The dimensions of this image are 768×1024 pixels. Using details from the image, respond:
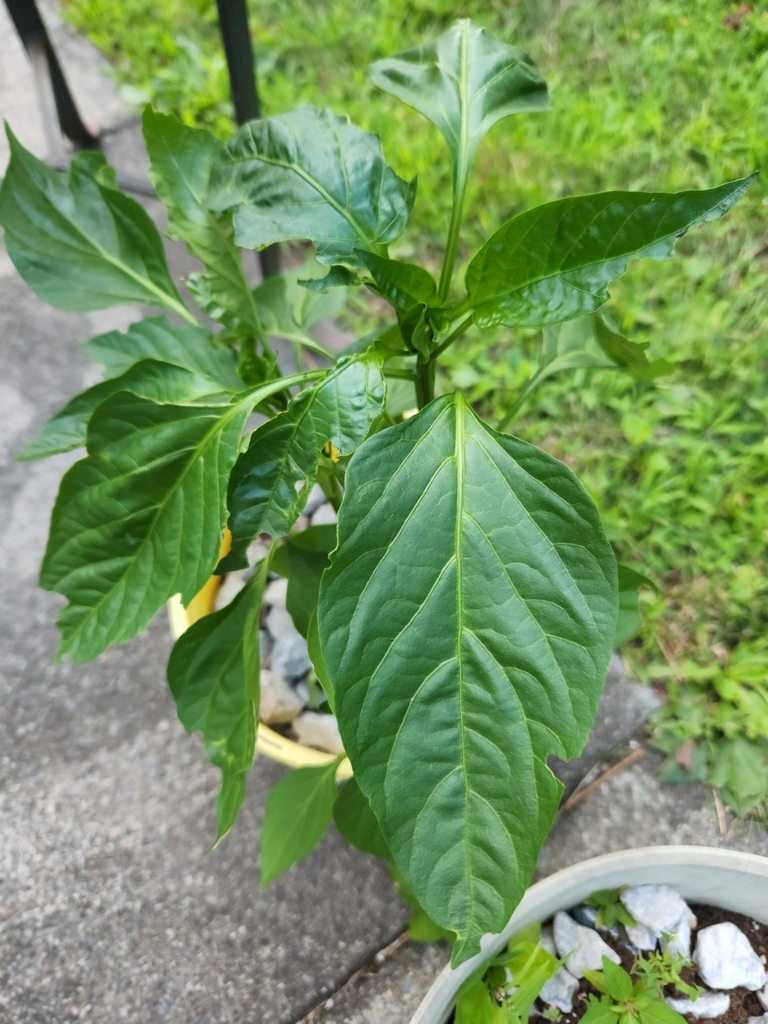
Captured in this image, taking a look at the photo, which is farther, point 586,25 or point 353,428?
point 586,25

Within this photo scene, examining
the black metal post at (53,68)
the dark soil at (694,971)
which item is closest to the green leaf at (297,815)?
the dark soil at (694,971)

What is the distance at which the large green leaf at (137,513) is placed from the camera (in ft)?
1.86

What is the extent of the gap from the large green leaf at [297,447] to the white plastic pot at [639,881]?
1.79ft

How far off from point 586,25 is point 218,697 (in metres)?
1.85

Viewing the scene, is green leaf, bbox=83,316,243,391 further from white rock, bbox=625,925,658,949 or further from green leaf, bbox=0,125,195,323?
white rock, bbox=625,925,658,949

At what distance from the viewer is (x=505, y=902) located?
1.67 feet

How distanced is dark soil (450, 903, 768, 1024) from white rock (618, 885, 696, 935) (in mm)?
32

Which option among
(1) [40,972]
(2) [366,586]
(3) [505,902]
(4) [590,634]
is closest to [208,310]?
(2) [366,586]

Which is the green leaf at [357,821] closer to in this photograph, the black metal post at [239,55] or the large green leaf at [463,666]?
the large green leaf at [463,666]

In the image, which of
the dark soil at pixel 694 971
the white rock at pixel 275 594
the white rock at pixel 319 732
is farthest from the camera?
the white rock at pixel 275 594

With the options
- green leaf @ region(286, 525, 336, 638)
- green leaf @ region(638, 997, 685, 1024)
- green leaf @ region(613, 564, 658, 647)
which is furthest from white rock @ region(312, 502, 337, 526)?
green leaf @ region(638, 997, 685, 1024)

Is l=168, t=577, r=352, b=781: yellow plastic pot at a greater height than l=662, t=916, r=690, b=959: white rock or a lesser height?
greater

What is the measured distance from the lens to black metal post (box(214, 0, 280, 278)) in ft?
2.83

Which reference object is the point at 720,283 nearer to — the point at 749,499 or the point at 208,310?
the point at 749,499
